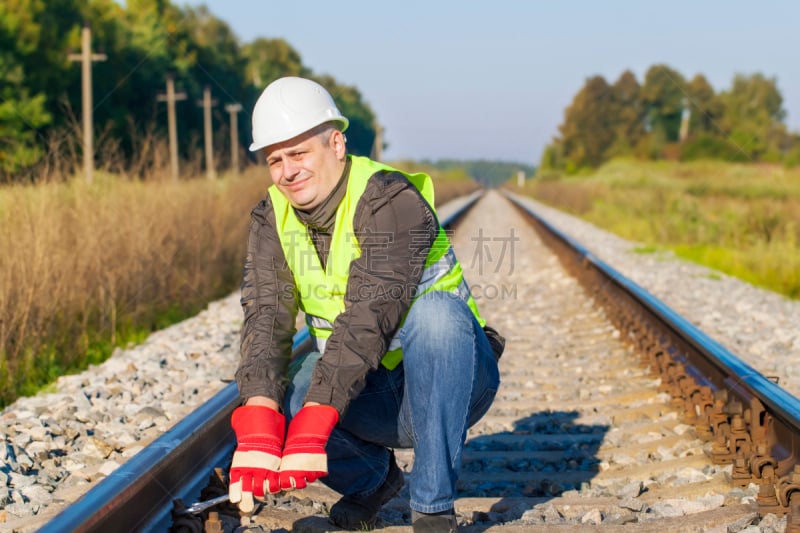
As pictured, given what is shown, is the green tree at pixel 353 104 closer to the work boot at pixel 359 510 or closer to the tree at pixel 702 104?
the work boot at pixel 359 510

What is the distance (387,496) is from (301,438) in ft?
2.55

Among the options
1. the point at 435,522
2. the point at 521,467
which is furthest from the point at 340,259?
the point at 521,467

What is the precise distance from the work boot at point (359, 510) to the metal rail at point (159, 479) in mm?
517

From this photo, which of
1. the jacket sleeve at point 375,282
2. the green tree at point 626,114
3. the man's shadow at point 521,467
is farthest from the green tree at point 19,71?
the green tree at point 626,114

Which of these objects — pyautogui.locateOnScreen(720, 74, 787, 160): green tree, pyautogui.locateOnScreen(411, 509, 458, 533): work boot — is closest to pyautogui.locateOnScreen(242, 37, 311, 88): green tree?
pyautogui.locateOnScreen(720, 74, 787, 160): green tree

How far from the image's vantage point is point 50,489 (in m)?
3.31

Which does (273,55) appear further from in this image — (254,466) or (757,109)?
(254,466)

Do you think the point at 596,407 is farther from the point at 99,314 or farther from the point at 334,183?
the point at 99,314

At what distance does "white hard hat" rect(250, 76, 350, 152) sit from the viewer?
2.69 meters

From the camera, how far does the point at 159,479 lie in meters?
2.92

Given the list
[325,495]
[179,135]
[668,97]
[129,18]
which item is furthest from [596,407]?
[668,97]

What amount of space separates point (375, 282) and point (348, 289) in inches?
3.8

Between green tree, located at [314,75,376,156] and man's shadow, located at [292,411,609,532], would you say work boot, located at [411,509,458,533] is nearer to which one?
man's shadow, located at [292,411,609,532]

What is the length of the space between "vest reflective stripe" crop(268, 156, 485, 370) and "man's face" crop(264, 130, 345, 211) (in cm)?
7
